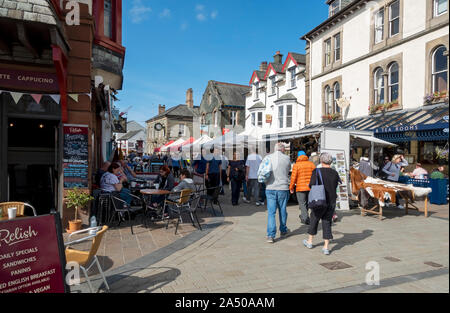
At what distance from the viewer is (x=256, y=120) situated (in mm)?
25875

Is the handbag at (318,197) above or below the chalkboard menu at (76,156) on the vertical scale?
below

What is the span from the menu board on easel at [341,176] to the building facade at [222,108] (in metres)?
21.6

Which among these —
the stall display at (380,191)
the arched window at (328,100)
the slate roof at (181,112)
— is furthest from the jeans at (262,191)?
the slate roof at (181,112)

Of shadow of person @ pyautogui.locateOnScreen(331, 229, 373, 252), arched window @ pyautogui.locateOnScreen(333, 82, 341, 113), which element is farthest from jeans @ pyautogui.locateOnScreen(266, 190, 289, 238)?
arched window @ pyautogui.locateOnScreen(333, 82, 341, 113)

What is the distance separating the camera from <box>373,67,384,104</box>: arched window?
15188 millimetres

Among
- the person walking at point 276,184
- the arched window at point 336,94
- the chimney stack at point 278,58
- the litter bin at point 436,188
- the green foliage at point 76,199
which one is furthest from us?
the chimney stack at point 278,58

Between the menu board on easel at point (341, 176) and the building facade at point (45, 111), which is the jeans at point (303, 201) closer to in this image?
the menu board on easel at point (341, 176)

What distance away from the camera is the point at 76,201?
608 centimetres

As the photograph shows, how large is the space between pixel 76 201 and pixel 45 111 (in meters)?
2.01

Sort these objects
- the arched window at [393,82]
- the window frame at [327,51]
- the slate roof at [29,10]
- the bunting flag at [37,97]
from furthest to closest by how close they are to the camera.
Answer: the window frame at [327,51]
the arched window at [393,82]
the bunting flag at [37,97]
the slate roof at [29,10]

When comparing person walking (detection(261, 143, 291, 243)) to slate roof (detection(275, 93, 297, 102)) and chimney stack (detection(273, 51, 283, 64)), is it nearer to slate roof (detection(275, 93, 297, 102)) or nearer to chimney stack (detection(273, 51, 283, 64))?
slate roof (detection(275, 93, 297, 102))

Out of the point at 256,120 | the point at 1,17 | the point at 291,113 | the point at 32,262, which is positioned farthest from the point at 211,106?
the point at 32,262

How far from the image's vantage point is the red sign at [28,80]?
576 centimetres

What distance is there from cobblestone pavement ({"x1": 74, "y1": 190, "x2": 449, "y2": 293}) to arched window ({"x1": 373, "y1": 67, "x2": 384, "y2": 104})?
1040 centimetres
